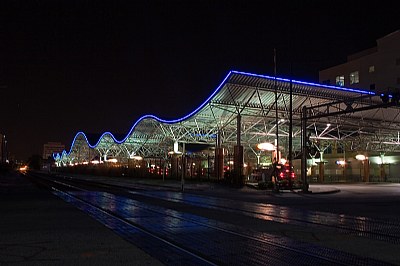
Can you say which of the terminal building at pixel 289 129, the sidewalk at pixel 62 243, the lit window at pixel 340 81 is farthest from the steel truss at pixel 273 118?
the sidewalk at pixel 62 243

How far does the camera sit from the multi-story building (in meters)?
75.8

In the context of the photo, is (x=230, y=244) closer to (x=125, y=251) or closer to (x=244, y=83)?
(x=125, y=251)

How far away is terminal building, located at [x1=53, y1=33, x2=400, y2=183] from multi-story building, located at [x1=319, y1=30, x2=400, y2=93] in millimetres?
188

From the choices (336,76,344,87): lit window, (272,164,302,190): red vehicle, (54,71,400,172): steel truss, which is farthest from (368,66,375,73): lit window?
(272,164,302,190): red vehicle

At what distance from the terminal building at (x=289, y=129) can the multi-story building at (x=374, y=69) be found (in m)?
0.19

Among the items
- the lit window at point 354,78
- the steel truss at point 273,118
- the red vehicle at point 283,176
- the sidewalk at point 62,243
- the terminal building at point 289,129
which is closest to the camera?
the sidewalk at point 62,243

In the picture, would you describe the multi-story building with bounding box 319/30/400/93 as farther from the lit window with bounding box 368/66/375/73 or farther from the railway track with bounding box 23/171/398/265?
the railway track with bounding box 23/171/398/265

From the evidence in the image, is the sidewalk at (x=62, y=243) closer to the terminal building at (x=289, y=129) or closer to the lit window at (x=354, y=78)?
the terminal building at (x=289, y=129)

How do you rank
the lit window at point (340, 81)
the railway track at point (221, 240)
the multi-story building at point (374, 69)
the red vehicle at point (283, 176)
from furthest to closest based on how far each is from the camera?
the lit window at point (340, 81), the multi-story building at point (374, 69), the red vehicle at point (283, 176), the railway track at point (221, 240)

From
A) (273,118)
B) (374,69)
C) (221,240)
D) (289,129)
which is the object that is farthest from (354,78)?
(221,240)

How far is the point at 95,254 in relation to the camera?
31.3ft

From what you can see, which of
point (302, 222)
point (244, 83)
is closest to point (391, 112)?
point (244, 83)

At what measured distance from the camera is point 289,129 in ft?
124

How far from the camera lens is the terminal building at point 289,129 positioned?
153 feet
